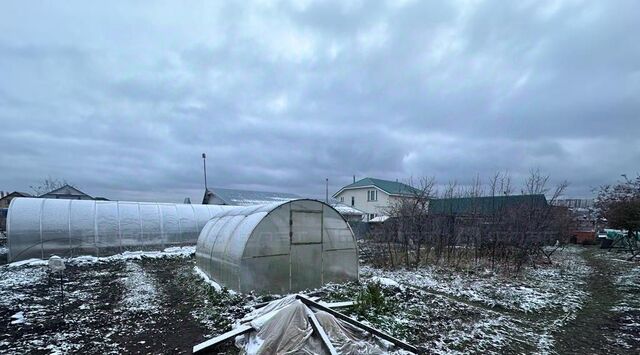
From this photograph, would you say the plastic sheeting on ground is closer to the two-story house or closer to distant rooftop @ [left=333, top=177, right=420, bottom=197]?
the two-story house

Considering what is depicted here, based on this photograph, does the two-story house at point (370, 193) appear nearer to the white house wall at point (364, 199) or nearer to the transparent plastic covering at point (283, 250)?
the white house wall at point (364, 199)

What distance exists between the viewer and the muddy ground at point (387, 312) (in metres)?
5.37

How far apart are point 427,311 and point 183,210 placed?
1486cm

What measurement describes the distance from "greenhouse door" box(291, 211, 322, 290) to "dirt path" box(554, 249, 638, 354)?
5391 millimetres

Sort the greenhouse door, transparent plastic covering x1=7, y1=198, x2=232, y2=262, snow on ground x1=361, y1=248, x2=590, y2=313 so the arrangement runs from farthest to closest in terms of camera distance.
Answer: transparent plastic covering x1=7, y1=198, x2=232, y2=262 < the greenhouse door < snow on ground x1=361, y1=248, x2=590, y2=313

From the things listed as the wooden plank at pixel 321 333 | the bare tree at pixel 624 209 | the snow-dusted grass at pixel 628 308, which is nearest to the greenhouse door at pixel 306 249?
the wooden plank at pixel 321 333

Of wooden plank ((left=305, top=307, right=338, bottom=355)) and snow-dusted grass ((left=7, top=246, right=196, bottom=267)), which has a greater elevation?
wooden plank ((left=305, top=307, right=338, bottom=355))

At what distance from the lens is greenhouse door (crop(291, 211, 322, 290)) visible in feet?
28.6

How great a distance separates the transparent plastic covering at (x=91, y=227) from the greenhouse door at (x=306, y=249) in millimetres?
10291

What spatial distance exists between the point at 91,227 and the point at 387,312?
13.6 m

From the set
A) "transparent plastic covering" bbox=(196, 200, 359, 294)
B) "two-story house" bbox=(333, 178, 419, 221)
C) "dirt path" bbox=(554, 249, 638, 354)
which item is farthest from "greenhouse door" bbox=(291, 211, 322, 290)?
"two-story house" bbox=(333, 178, 419, 221)

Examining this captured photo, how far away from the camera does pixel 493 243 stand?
41.8ft

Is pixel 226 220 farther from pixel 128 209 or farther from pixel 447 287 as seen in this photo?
pixel 128 209

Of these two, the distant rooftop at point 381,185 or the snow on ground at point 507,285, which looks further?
the distant rooftop at point 381,185
